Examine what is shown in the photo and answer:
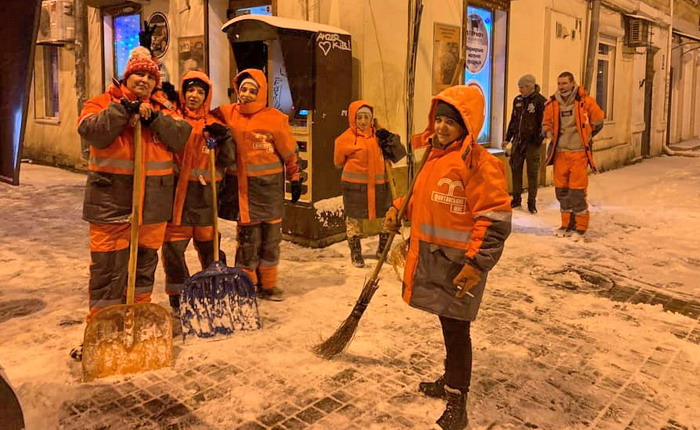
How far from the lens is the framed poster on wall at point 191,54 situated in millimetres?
8797

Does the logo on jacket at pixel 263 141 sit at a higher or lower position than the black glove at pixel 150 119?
lower

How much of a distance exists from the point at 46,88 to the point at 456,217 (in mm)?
12910

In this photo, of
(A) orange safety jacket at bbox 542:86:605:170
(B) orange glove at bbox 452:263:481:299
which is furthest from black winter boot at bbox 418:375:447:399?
(A) orange safety jacket at bbox 542:86:605:170

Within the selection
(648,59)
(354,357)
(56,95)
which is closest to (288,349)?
(354,357)

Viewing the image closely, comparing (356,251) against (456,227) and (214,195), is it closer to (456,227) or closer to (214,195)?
(214,195)

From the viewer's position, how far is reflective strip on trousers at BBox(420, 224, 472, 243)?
309cm

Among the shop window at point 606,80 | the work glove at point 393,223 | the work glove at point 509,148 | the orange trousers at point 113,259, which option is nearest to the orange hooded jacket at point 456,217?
the work glove at point 393,223

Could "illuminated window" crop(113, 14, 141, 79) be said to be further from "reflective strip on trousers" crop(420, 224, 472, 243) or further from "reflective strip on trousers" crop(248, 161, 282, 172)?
"reflective strip on trousers" crop(420, 224, 472, 243)

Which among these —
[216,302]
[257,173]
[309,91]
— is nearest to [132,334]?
[216,302]

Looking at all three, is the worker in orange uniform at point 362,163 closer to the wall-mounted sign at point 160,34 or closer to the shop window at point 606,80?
the wall-mounted sign at point 160,34

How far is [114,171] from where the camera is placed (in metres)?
3.88

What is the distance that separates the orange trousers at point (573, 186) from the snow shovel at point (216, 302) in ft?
15.0

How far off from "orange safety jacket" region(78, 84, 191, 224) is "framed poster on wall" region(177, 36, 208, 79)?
496 centimetres

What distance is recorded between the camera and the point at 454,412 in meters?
3.20
